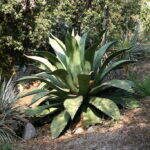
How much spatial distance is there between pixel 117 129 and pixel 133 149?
0.71 m

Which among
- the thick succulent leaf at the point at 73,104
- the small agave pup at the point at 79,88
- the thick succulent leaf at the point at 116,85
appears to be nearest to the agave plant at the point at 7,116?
the small agave pup at the point at 79,88

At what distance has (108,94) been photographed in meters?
6.01

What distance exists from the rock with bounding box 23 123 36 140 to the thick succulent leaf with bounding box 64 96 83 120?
2.34 ft

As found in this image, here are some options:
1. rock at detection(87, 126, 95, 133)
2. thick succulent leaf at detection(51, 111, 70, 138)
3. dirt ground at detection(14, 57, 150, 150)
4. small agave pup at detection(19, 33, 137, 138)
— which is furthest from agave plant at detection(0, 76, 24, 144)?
rock at detection(87, 126, 95, 133)

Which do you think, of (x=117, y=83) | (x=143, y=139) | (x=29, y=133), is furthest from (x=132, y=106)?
(x=29, y=133)

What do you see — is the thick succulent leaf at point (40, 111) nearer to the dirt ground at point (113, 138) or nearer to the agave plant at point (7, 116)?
the agave plant at point (7, 116)

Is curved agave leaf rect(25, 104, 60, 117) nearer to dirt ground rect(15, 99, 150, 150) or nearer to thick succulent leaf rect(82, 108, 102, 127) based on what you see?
dirt ground rect(15, 99, 150, 150)

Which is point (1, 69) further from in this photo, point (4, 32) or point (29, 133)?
point (29, 133)

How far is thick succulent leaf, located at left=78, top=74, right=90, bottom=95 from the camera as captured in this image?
5.43 metres

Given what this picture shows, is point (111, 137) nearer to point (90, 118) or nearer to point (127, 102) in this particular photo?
point (90, 118)

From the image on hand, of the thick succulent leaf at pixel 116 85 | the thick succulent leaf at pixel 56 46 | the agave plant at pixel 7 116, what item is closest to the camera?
the thick succulent leaf at pixel 116 85

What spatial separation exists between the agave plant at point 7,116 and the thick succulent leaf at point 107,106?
4.10ft

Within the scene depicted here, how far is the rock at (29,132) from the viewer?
5.59m

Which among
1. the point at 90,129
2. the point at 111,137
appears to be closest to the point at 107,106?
the point at 90,129
